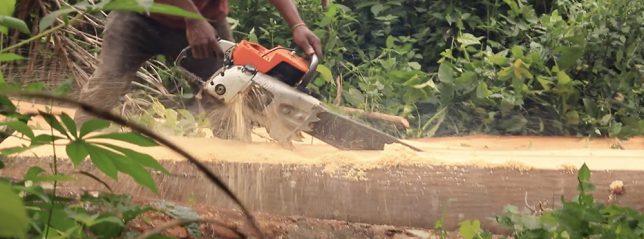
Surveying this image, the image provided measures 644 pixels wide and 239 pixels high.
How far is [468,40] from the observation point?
489cm

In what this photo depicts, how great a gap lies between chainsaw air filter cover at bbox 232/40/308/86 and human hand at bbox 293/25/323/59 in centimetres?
9

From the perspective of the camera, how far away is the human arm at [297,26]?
2.82 meters

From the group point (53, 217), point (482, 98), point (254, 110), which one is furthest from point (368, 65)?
point (53, 217)

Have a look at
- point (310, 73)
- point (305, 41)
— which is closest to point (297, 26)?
point (305, 41)

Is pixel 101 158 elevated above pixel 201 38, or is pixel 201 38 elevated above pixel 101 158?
pixel 201 38

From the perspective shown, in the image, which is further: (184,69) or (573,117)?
(573,117)

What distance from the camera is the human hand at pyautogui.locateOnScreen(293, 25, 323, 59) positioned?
2816 millimetres

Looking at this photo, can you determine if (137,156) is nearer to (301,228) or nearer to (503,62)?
(301,228)

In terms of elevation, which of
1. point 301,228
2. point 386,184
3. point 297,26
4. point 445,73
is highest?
point 445,73

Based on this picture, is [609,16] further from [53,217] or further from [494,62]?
[53,217]

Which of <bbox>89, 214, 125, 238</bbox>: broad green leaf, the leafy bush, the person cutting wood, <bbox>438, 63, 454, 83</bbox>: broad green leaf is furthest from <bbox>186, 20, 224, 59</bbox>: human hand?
<bbox>438, 63, 454, 83</bbox>: broad green leaf

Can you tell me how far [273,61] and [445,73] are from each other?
2.13m

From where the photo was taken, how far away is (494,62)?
4.74 meters

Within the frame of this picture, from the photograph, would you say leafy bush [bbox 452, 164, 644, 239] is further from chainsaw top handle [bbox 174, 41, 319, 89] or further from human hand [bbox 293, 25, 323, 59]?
human hand [bbox 293, 25, 323, 59]
